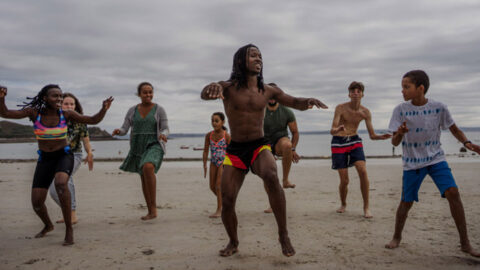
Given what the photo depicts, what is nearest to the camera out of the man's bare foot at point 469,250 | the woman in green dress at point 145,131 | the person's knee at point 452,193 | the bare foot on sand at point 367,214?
the man's bare foot at point 469,250

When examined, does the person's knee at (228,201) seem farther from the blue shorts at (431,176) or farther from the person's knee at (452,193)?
the person's knee at (452,193)

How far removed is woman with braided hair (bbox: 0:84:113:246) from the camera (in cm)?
475

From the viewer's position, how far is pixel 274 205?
4.07m

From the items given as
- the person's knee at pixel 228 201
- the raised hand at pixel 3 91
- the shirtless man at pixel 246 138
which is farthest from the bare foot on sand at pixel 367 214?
the raised hand at pixel 3 91

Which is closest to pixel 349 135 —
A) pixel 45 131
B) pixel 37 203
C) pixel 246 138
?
pixel 246 138

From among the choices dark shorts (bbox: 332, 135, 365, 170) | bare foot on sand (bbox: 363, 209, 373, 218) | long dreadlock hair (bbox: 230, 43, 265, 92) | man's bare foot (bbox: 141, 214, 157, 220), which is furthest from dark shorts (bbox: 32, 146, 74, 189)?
bare foot on sand (bbox: 363, 209, 373, 218)

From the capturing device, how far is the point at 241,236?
5035 mm

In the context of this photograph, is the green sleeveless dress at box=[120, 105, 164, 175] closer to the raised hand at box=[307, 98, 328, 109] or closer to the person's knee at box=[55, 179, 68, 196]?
the person's knee at box=[55, 179, 68, 196]

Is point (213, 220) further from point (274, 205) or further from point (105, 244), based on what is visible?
point (274, 205)

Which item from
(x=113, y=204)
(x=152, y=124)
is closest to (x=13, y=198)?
(x=113, y=204)

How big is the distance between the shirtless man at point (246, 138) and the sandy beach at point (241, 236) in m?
0.48

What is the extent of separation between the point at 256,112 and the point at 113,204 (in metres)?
4.75

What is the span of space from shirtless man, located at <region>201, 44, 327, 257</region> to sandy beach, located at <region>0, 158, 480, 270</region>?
0.48 meters

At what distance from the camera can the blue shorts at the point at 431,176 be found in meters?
4.18
